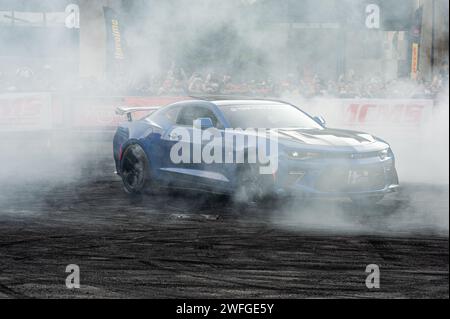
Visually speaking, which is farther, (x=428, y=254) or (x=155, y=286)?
(x=428, y=254)

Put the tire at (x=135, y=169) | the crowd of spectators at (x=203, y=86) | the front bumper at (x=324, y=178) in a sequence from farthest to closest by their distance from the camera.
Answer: the crowd of spectators at (x=203, y=86)
the tire at (x=135, y=169)
the front bumper at (x=324, y=178)

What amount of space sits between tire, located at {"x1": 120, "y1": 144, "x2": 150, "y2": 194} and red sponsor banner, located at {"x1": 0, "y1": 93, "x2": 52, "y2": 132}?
9.12m

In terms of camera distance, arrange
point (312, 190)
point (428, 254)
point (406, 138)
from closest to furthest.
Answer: point (428, 254), point (312, 190), point (406, 138)

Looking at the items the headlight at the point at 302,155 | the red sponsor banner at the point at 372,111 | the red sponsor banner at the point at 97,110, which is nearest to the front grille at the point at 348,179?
the headlight at the point at 302,155

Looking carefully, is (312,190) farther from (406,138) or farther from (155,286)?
(406,138)

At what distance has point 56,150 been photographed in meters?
16.9

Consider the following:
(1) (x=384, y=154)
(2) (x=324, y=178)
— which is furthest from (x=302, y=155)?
(1) (x=384, y=154)

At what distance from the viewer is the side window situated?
10.2 meters

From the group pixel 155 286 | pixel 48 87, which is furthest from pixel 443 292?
pixel 48 87

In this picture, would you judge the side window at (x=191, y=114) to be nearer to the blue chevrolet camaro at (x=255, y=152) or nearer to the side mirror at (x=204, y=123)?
the blue chevrolet camaro at (x=255, y=152)

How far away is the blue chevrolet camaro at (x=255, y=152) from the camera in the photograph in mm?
8953

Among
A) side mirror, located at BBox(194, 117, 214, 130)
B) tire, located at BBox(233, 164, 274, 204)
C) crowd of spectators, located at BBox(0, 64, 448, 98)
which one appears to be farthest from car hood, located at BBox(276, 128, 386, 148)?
crowd of spectators, located at BBox(0, 64, 448, 98)

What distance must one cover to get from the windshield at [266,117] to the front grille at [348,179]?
114cm
